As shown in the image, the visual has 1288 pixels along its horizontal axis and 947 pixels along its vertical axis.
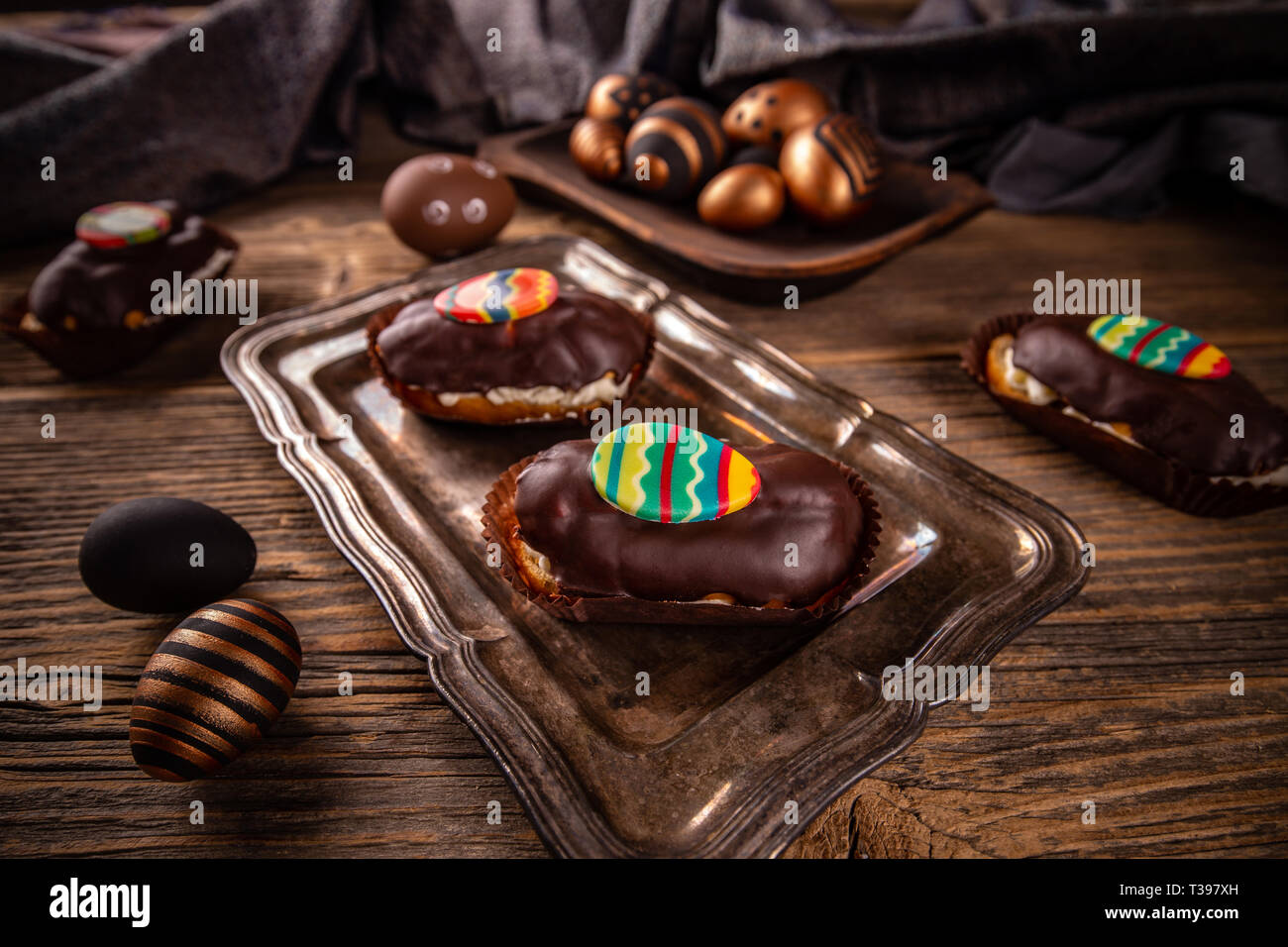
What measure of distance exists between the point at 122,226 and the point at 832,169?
1491 millimetres

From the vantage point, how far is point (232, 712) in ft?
3.16

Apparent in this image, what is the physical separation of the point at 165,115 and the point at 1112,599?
2484 mm

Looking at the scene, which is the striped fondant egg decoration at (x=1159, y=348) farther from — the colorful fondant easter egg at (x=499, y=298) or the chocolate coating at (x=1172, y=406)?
the colorful fondant easter egg at (x=499, y=298)

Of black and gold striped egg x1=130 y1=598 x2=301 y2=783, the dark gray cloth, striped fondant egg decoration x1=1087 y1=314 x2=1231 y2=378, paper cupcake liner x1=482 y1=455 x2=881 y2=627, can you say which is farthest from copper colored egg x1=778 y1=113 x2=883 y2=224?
black and gold striped egg x1=130 y1=598 x2=301 y2=783

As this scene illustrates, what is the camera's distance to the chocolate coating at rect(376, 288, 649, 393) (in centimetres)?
145

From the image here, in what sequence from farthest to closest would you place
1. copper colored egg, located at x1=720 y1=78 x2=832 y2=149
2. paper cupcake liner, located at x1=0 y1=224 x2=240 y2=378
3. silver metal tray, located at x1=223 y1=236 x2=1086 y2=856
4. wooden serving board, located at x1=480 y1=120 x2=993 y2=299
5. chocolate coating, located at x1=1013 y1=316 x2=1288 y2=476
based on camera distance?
copper colored egg, located at x1=720 y1=78 x2=832 y2=149 < wooden serving board, located at x1=480 y1=120 x2=993 y2=299 < paper cupcake liner, located at x1=0 y1=224 x2=240 y2=378 < chocolate coating, located at x1=1013 y1=316 x2=1288 y2=476 < silver metal tray, located at x1=223 y1=236 x2=1086 y2=856

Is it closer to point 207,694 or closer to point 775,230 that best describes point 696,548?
point 207,694

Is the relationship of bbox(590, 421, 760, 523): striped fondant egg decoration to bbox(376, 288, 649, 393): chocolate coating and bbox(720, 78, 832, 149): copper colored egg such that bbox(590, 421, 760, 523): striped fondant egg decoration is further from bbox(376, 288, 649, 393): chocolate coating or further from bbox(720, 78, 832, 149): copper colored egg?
bbox(720, 78, 832, 149): copper colored egg

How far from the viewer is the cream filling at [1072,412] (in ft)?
4.44

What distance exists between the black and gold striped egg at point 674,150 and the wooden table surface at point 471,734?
0.38 meters

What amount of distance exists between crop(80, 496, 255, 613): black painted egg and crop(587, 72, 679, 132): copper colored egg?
1536mm

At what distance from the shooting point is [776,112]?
6.83ft

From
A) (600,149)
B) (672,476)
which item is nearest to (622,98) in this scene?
(600,149)

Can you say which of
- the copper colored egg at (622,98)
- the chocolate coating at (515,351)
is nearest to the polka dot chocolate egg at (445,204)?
the copper colored egg at (622,98)
